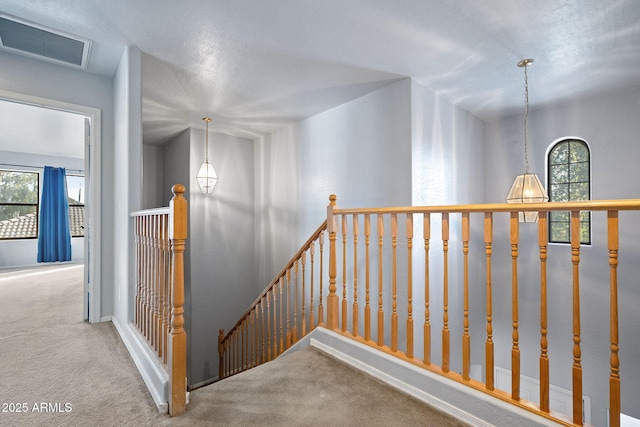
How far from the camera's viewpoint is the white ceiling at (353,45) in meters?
2.08

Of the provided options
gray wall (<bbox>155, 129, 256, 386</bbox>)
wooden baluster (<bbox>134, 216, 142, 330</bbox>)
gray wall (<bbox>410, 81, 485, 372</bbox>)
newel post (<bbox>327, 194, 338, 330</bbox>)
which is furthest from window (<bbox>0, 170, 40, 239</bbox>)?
gray wall (<bbox>410, 81, 485, 372</bbox>)

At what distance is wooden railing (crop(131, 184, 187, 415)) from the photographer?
5.00ft

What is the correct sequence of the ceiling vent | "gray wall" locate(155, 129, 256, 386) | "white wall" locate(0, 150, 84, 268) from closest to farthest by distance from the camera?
the ceiling vent → "gray wall" locate(155, 129, 256, 386) → "white wall" locate(0, 150, 84, 268)

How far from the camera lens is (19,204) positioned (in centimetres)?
638

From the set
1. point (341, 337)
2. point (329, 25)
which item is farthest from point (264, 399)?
point (329, 25)

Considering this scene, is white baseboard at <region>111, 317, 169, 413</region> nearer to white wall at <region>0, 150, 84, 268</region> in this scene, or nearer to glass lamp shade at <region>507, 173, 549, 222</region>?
glass lamp shade at <region>507, 173, 549, 222</region>

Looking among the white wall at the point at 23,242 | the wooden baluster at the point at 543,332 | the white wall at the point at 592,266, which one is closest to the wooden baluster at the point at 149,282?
the wooden baluster at the point at 543,332

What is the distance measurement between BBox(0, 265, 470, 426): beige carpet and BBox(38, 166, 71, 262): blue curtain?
16.5 feet

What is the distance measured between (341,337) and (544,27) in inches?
108

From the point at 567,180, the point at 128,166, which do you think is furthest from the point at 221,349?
the point at 567,180

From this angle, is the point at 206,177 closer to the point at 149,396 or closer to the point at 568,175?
the point at 149,396

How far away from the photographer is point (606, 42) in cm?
246

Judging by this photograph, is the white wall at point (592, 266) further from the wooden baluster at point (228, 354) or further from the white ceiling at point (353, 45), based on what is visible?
the wooden baluster at point (228, 354)

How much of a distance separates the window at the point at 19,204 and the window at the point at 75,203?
0.63m
